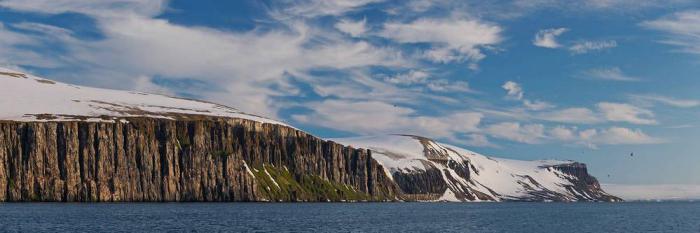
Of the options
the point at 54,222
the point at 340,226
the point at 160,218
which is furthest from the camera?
the point at 160,218

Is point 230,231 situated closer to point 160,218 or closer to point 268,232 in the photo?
point 268,232

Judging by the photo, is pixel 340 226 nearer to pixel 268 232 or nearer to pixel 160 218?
pixel 268 232

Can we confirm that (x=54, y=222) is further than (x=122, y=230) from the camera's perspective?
Yes

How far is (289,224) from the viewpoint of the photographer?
128250mm

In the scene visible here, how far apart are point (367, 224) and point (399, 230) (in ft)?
46.6

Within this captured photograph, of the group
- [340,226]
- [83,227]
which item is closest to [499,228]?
Answer: [340,226]

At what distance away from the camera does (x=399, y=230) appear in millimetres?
119688

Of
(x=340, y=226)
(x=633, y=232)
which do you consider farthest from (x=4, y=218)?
(x=633, y=232)

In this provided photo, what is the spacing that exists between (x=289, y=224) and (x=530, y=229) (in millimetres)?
Result: 39226

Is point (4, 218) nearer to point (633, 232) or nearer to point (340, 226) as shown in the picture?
point (340, 226)

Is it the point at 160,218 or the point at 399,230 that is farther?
the point at 160,218

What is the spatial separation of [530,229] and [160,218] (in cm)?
6123

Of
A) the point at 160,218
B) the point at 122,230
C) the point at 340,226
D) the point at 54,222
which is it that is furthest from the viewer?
the point at 160,218

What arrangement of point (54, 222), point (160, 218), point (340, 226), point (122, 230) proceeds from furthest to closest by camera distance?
1. point (160, 218)
2. point (340, 226)
3. point (54, 222)
4. point (122, 230)
